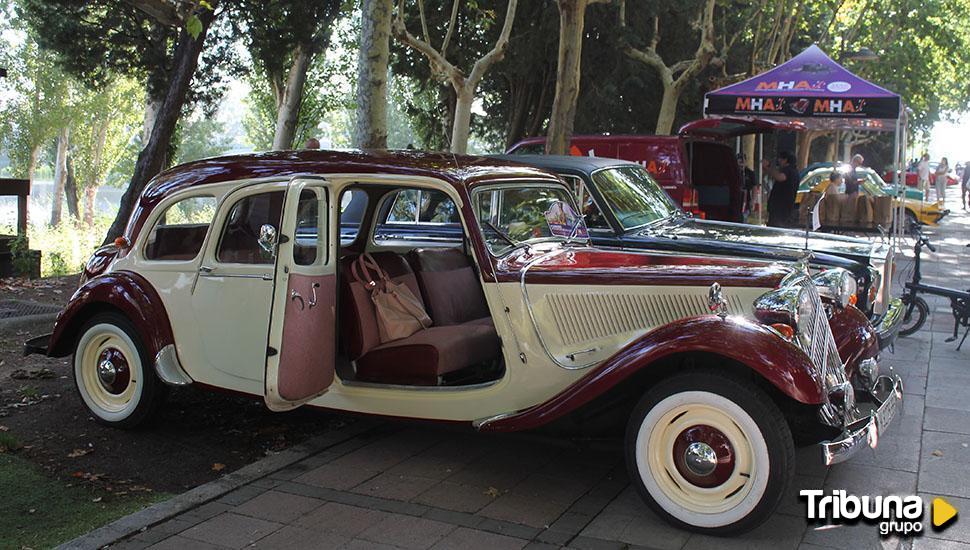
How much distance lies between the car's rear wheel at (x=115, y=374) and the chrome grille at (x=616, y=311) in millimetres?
2721

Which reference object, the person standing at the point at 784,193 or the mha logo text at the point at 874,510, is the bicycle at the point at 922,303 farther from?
the person standing at the point at 784,193

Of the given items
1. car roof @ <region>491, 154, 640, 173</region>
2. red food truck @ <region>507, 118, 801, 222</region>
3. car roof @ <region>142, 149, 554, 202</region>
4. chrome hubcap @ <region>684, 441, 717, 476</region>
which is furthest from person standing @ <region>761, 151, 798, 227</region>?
chrome hubcap @ <region>684, 441, 717, 476</region>

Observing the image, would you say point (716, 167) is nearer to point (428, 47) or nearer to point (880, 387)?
point (428, 47)

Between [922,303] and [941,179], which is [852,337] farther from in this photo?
[941,179]

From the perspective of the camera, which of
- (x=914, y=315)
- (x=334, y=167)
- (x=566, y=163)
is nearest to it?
(x=334, y=167)

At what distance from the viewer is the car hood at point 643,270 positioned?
14.5 ft

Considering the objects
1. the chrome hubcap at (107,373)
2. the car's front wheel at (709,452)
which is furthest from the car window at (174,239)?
the car's front wheel at (709,452)

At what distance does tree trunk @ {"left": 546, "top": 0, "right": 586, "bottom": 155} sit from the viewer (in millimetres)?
13047

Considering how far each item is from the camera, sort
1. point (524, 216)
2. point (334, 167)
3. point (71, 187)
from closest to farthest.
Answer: point (334, 167) → point (524, 216) → point (71, 187)

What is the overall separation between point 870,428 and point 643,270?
1.34 m

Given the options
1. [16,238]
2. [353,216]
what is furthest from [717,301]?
[16,238]

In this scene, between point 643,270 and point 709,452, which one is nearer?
point 709,452

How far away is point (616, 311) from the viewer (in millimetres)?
4547

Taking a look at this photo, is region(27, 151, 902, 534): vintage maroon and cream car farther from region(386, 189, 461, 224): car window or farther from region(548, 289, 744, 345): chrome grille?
region(386, 189, 461, 224): car window
